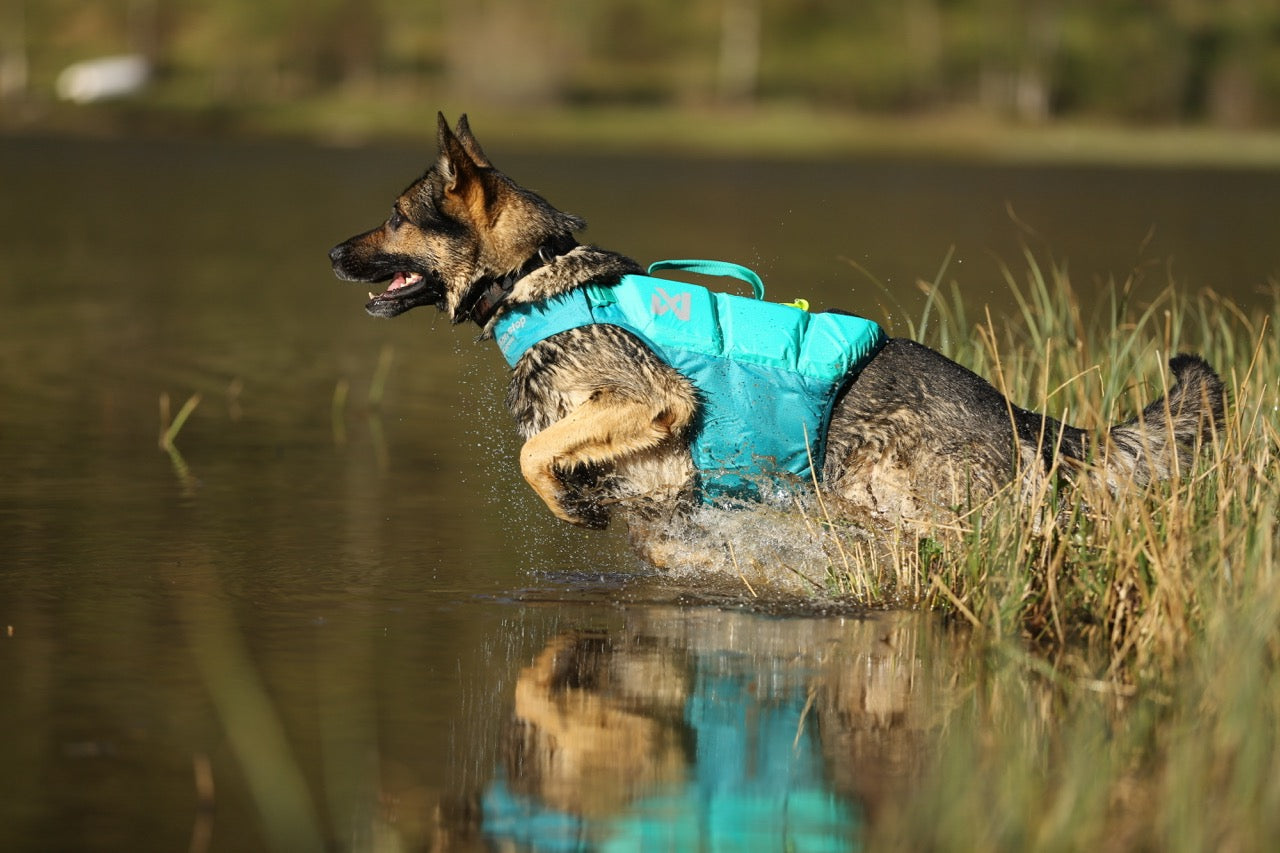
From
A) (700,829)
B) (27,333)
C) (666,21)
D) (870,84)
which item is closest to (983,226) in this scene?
(27,333)

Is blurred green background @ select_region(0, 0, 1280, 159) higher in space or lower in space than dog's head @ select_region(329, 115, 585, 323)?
higher

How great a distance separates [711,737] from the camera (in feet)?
19.4

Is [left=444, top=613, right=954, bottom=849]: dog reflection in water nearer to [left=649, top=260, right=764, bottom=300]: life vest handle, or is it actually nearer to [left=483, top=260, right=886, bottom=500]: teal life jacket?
[left=483, top=260, right=886, bottom=500]: teal life jacket

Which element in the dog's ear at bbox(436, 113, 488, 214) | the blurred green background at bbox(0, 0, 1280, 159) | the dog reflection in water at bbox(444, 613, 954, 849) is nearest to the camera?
the dog reflection in water at bbox(444, 613, 954, 849)

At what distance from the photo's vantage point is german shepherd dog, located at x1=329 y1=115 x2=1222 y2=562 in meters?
7.52

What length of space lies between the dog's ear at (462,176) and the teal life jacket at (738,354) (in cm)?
52

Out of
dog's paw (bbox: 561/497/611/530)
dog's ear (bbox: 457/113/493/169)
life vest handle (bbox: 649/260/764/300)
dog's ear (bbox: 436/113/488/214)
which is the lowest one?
dog's paw (bbox: 561/497/611/530)

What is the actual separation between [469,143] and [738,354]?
1.56 meters

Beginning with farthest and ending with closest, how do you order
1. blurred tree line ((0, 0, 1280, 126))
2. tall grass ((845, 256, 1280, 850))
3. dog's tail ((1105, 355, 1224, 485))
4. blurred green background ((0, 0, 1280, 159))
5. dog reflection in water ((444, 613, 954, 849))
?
blurred tree line ((0, 0, 1280, 126)), blurred green background ((0, 0, 1280, 159)), dog's tail ((1105, 355, 1224, 485)), dog reflection in water ((444, 613, 954, 849)), tall grass ((845, 256, 1280, 850))

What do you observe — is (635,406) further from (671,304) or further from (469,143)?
(469,143)

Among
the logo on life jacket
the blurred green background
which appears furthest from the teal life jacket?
the blurred green background

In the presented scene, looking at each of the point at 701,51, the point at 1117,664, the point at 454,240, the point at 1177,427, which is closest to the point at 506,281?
the point at 454,240

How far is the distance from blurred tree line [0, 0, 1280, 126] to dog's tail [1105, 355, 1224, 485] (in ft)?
190

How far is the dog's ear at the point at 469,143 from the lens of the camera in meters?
7.96
